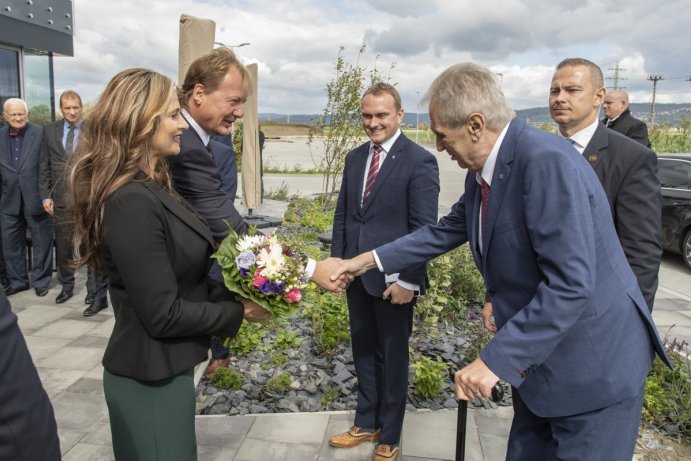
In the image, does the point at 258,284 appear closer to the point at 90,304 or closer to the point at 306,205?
the point at 90,304

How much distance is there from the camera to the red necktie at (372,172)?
3.31m

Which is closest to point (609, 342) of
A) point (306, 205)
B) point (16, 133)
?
point (16, 133)

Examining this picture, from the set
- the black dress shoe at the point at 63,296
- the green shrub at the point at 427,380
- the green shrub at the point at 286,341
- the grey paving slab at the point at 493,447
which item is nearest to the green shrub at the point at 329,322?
the green shrub at the point at 286,341

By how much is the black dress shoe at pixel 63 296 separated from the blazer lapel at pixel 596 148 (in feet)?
19.4

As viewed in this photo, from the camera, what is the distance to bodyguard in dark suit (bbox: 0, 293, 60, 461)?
129cm

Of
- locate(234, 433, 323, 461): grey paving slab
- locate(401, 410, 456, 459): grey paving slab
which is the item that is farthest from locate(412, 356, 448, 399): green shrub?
locate(234, 433, 323, 461): grey paving slab

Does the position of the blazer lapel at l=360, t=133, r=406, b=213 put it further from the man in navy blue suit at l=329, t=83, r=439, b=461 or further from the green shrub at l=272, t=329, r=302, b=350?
the green shrub at l=272, t=329, r=302, b=350

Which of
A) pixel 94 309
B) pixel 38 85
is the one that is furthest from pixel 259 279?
pixel 38 85

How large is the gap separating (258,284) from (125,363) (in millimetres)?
543

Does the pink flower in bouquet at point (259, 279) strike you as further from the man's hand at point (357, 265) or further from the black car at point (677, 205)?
the black car at point (677, 205)

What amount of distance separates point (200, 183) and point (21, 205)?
5352mm

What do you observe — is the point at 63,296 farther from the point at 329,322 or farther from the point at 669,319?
the point at 669,319

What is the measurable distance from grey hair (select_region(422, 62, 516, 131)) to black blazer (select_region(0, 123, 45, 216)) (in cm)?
613

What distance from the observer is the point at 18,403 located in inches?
52.1
